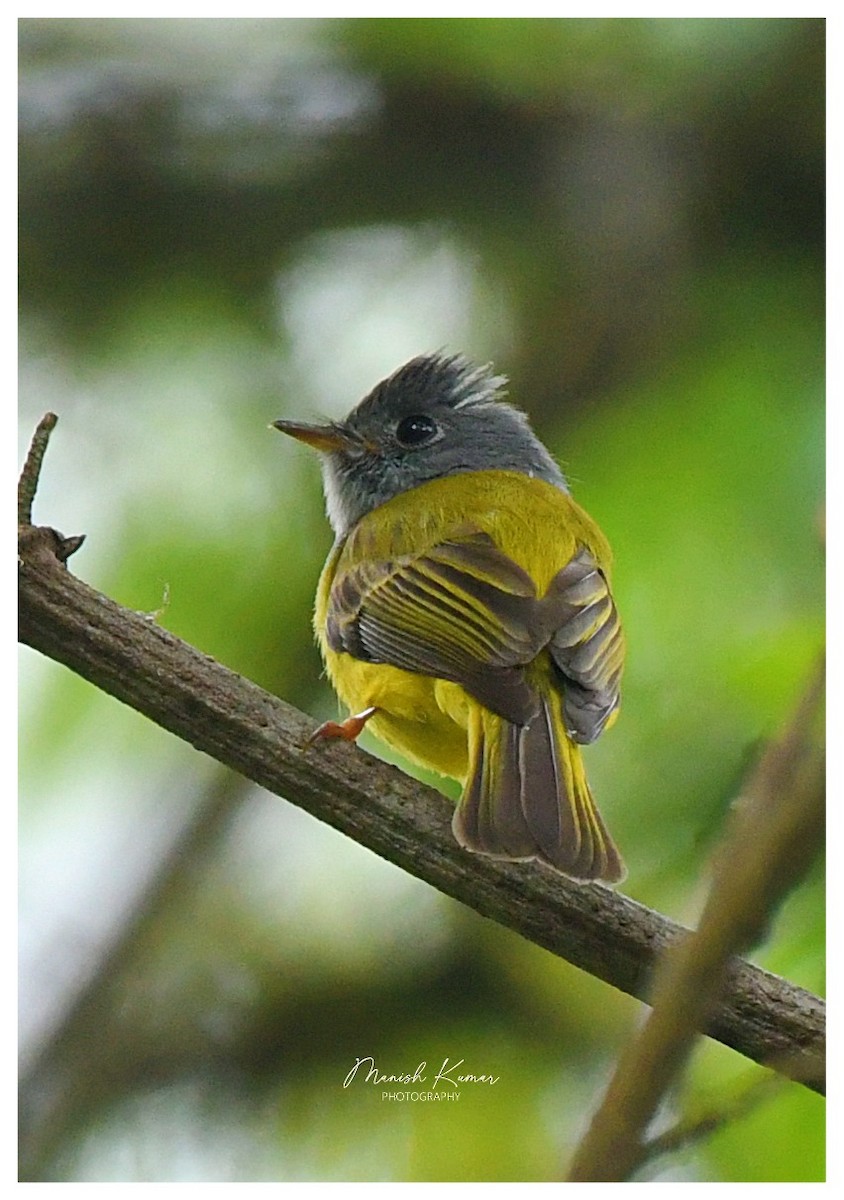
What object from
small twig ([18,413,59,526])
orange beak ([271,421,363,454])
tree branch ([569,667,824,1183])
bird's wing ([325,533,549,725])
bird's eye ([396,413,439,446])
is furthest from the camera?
bird's eye ([396,413,439,446])

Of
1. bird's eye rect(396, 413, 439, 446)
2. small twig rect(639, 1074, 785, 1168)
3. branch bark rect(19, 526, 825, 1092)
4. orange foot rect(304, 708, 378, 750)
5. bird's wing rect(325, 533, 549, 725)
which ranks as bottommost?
small twig rect(639, 1074, 785, 1168)

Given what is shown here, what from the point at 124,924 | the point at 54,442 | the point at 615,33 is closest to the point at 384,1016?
the point at 124,924

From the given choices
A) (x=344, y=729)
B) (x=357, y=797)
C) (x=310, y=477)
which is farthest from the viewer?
(x=310, y=477)

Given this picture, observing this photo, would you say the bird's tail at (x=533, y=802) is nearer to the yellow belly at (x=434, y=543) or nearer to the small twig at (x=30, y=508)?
the yellow belly at (x=434, y=543)

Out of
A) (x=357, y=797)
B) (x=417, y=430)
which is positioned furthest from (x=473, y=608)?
(x=417, y=430)

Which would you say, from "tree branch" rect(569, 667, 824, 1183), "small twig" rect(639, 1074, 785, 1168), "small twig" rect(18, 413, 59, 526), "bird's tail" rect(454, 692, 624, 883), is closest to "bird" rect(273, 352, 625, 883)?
"bird's tail" rect(454, 692, 624, 883)

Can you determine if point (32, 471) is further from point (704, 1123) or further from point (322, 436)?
point (704, 1123)

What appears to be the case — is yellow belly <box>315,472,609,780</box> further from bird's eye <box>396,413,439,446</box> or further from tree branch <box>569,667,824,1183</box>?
tree branch <box>569,667,824,1183</box>
